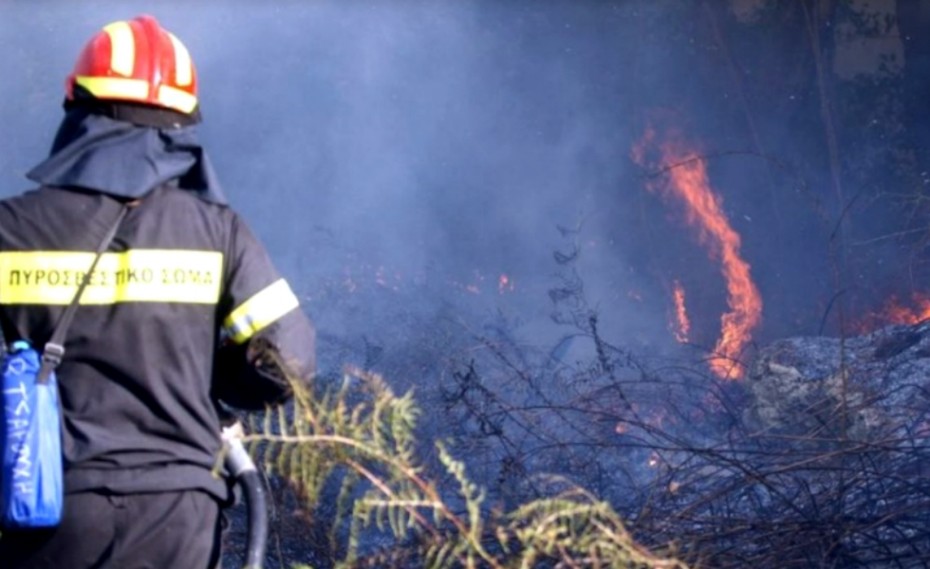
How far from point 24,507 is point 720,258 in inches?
297

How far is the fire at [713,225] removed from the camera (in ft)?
29.3

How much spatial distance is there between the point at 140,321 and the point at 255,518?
49cm

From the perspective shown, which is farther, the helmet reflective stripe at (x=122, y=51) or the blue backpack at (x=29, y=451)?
the helmet reflective stripe at (x=122, y=51)

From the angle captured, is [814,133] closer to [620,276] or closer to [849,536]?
[620,276]

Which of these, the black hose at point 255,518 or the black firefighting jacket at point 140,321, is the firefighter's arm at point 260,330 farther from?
the black hose at point 255,518

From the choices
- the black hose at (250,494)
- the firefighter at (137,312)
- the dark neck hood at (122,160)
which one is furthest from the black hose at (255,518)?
the dark neck hood at (122,160)

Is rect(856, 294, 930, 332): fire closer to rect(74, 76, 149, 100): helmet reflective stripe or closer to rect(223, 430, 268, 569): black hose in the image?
rect(223, 430, 268, 569): black hose

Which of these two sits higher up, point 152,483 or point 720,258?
point 720,258

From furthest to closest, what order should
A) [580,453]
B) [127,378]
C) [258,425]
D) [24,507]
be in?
[580,453], [258,425], [127,378], [24,507]

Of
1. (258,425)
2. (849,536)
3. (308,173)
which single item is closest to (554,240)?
(308,173)

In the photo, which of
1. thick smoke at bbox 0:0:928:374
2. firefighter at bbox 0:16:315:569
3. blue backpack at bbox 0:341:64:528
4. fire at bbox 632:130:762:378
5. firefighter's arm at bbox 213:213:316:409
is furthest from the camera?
thick smoke at bbox 0:0:928:374

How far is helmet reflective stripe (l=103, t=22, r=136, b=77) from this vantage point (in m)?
2.56

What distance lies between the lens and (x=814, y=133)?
940cm

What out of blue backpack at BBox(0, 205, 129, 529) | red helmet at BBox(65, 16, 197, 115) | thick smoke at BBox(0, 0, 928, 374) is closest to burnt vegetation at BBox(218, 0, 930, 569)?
thick smoke at BBox(0, 0, 928, 374)
